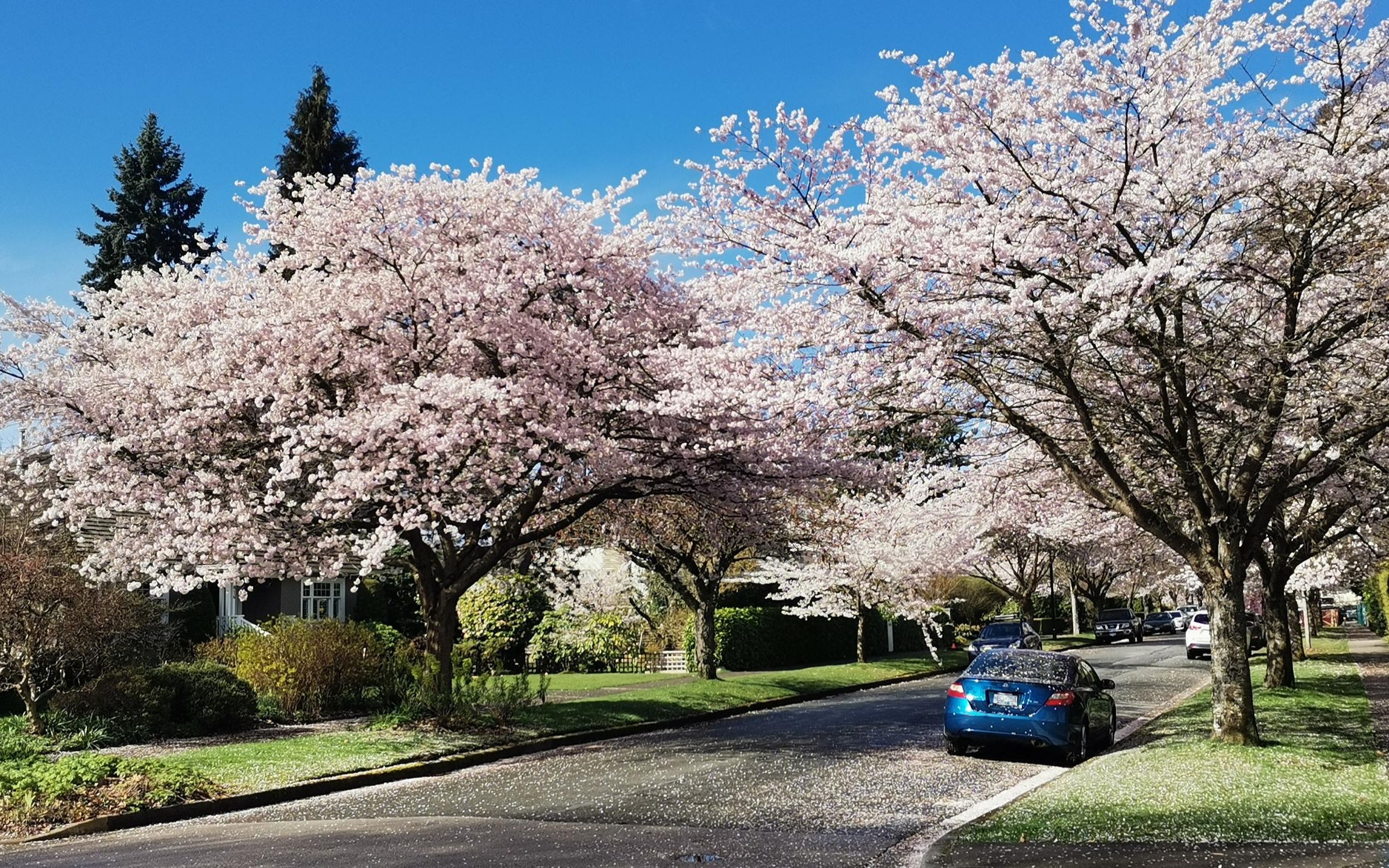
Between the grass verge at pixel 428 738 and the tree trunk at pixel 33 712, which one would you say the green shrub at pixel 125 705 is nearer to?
the tree trunk at pixel 33 712

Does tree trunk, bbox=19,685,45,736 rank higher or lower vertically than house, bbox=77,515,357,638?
lower

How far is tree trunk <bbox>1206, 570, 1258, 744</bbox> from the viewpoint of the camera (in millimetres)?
13781

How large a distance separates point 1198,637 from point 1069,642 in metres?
14.1

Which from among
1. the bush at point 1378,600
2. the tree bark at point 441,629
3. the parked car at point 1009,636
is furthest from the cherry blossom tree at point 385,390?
the bush at point 1378,600

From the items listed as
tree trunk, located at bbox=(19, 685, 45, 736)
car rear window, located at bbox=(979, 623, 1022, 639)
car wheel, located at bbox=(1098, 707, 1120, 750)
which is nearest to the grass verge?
tree trunk, located at bbox=(19, 685, 45, 736)

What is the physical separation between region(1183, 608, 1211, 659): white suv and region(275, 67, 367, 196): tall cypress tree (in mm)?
36460

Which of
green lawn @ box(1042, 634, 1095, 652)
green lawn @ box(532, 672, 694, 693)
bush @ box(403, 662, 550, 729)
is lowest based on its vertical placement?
green lawn @ box(1042, 634, 1095, 652)

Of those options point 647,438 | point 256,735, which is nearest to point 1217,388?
point 647,438

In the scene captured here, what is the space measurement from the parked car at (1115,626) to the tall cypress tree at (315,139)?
131ft

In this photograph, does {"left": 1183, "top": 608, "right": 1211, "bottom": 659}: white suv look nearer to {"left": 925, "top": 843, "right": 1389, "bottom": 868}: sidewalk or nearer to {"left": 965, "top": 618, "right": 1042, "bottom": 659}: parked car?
{"left": 965, "top": 618, "right": 1042, "bottom": 659}: parked car

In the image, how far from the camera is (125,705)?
1711cm

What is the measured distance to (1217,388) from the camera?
1441 centimetres

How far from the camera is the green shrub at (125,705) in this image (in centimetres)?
1683

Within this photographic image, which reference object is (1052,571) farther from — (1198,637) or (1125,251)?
(1125,251)
